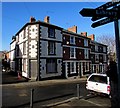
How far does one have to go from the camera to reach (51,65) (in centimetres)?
2972

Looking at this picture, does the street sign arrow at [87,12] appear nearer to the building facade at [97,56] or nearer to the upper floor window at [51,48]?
the upper floor window at [51,48]

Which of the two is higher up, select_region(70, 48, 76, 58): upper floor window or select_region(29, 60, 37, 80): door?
select_region(70, 48, 76, 58): upper floor window

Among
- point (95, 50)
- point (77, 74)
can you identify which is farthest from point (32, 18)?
point (95, 50)

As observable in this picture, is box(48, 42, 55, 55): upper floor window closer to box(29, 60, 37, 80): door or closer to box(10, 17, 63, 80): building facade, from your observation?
box(10, 17, 63, 80): building facade

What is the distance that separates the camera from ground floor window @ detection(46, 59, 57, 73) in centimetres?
2917

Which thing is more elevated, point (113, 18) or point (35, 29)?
point (35, 29)

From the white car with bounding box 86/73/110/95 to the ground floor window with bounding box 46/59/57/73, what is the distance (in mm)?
14836

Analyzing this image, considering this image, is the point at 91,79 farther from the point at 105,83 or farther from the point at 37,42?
the point at 37,42

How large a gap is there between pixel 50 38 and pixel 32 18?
167 inches

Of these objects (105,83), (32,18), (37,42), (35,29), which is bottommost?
(105,83)

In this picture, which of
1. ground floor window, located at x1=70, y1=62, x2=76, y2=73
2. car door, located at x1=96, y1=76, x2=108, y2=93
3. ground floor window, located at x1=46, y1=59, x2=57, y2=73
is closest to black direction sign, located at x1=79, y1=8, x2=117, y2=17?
car door, located at x1=96, y1=76, x2=108, y2=93

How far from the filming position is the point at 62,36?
32.2 metres

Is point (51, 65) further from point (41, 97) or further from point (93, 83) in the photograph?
point (93, 83)

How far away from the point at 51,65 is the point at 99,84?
646 inches
